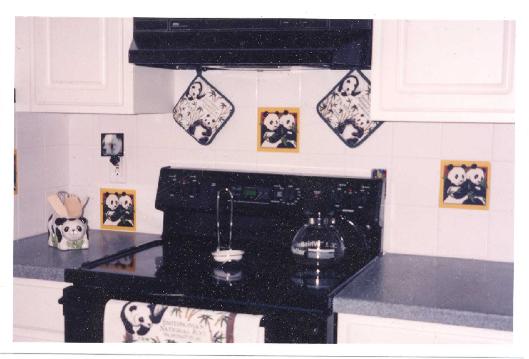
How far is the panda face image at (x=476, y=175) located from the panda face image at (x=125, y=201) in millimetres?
1216

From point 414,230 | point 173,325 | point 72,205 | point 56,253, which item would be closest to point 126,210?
point 72,205

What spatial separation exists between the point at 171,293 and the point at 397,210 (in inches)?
32.8

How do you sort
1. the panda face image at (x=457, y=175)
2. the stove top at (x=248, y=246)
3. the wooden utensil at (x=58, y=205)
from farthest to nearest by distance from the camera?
the wooden utensil at (x=58, y=205)
the panda face image at (x=457, y=175)
the stove top at (x=248, y=246)

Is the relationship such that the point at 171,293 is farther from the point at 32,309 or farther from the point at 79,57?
the point at 79,57

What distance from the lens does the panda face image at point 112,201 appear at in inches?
106

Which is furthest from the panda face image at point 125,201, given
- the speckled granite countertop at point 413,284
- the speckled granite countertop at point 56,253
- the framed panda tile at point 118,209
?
the speckled granite countertop at point 413,284

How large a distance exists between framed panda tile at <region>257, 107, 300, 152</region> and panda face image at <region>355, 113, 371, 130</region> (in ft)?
0.68

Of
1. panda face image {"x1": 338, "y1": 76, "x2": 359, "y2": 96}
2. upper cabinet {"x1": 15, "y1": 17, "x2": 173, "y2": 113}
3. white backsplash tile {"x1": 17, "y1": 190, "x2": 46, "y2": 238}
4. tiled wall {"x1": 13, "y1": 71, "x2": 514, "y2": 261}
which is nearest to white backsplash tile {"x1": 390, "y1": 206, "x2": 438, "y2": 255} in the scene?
tiled wall {"x1": 13, "y1": 71, "x2": 514, "y2": 261}

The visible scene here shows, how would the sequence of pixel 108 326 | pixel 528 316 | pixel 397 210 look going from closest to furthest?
pixel 528 316
pixel 108 326
pixel 397 210

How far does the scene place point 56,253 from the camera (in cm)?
229

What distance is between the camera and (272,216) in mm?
2377

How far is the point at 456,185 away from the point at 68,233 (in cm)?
125

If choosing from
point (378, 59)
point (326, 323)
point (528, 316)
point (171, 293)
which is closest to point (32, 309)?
point (171, 293)

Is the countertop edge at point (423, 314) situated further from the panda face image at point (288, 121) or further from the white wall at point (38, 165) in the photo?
the white wall at point (38, 165)
